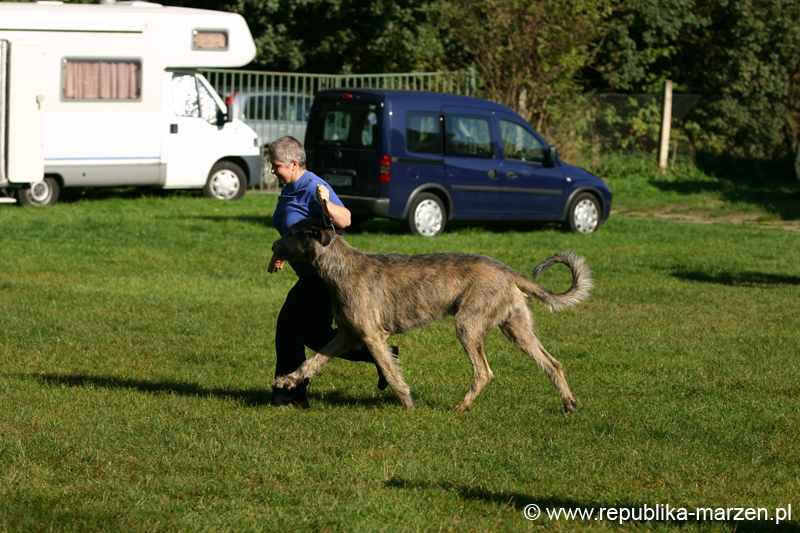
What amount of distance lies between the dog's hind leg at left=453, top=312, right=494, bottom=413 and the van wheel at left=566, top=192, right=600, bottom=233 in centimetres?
1060

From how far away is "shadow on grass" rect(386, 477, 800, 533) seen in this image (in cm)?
426

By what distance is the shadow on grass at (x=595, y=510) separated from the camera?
4262 mm

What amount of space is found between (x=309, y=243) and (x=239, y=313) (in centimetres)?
376

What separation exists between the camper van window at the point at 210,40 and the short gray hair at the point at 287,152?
13.6 metres

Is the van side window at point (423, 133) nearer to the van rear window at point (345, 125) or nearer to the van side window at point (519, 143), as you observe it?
the van rear window at point (345, 125)

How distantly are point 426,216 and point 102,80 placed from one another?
23.6 ft

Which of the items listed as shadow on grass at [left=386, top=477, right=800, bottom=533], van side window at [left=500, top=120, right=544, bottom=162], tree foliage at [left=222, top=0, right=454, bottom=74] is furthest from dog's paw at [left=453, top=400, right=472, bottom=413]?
tree foliage at [left=222, top=0, right=454, bottom=74]

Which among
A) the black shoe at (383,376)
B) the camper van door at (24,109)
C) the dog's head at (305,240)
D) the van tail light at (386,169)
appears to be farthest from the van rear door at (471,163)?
the dog's head at (305,240)

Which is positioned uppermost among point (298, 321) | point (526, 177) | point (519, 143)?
point (519, 143)

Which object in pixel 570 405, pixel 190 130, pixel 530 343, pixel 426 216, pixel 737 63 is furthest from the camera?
pixel 737 63

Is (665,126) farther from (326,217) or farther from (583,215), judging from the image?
(326,217)

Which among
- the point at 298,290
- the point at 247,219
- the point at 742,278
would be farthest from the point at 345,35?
the point at 298,290

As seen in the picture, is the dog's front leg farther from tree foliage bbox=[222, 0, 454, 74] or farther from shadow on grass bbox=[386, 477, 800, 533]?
tree foliage bbox=[222, 0, 454, 74]

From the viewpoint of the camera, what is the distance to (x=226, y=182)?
19.7 metres
